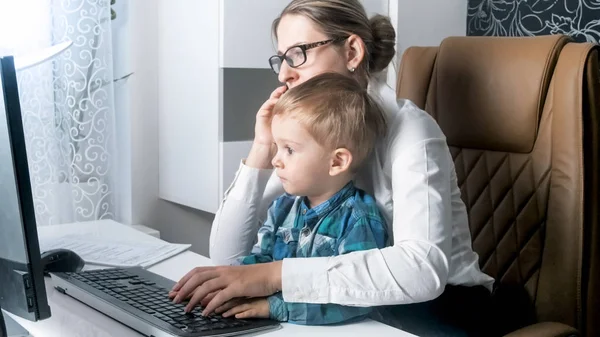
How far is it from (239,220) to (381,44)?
45cm

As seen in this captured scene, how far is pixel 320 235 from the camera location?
1.19m

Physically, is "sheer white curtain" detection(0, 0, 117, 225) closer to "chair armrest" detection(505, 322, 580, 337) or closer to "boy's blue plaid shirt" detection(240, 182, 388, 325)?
"boy's blue plaid shirt" detection(240, 182, 388, 325)

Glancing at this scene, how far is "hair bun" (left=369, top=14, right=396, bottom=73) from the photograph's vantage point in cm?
141

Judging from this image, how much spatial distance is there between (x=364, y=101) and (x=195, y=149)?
3.81 feet

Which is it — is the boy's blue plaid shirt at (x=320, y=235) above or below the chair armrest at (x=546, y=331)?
above

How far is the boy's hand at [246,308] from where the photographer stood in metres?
1.06

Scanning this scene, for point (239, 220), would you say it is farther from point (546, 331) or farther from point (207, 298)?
point (546, 331)

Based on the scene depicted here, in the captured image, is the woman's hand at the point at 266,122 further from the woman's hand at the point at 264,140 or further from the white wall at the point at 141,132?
the white wall at the point at 141,132

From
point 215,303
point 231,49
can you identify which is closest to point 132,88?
point 231,49

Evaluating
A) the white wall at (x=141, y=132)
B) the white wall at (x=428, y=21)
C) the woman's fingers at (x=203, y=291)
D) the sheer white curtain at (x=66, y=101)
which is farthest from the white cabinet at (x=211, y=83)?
the woman's fingers at (x=203, y=291)

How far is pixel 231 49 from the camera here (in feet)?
7.00

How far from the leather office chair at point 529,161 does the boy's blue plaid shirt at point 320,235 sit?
15.1 inches

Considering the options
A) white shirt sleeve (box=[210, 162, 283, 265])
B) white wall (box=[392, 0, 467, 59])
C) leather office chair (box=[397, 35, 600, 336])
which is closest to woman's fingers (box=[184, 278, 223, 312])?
white shirt sleeve (box=[210, 162, 283, 265])

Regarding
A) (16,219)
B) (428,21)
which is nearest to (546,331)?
(16,219)
